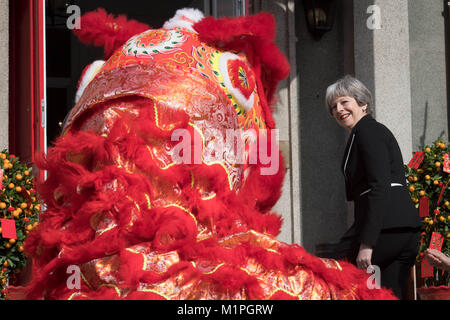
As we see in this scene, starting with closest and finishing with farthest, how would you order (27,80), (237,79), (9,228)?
1. (237,79)
2. (9,228)
3. (27,80)

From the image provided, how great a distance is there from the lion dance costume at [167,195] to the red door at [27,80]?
2009mm

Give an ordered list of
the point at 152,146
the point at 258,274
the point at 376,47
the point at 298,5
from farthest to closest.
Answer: the point at 298,5, the point at 376,47, the point at 152,146, the point at 258,274

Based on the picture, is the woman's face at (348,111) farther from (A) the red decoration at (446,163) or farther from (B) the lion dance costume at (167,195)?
(A) the red decoration at (446,163)

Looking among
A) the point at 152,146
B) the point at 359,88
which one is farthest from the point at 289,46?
the point at 152,146

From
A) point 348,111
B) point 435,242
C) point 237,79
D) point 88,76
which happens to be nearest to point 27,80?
point 88,76

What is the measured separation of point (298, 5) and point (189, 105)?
282 cm

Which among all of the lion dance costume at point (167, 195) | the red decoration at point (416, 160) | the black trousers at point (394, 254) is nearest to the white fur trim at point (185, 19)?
the lion dance costume at point (167, 195)

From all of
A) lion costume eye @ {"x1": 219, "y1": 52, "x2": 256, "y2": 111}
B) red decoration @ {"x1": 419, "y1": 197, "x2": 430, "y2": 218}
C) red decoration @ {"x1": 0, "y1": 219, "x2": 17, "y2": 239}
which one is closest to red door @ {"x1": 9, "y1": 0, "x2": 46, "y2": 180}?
red decoration @ {"x1": 0, "y1": 219, "x2": 17, "y2": 239}

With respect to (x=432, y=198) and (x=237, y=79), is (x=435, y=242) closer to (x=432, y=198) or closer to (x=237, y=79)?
(x=432, y=198)

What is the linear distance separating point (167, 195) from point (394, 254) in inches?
43.6

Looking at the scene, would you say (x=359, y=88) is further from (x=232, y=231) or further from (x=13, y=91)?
Answer: (x=13, y=91)

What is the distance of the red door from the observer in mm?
4457

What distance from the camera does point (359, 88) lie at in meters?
2.81

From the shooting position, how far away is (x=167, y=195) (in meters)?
2.17
